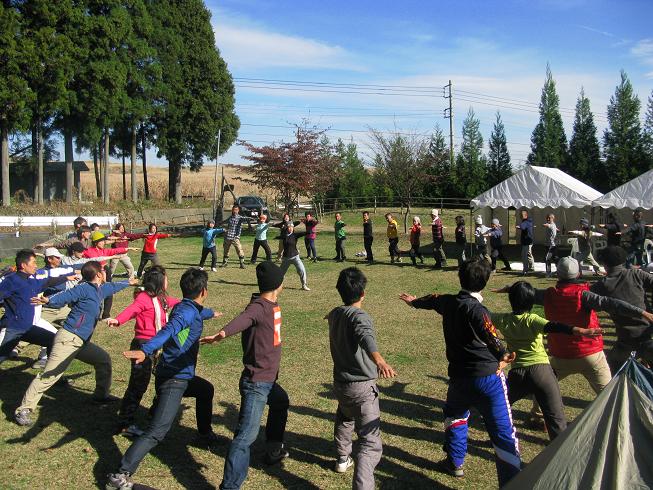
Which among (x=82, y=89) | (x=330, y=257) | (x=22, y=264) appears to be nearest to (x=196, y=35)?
(x=82, y=89)

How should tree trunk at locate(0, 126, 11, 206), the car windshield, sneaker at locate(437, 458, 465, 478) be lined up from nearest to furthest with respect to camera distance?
sneaker at locate(437, 458, 465, 478) → tree trunk at locate(0, 126, 11, 206) → the car windshield

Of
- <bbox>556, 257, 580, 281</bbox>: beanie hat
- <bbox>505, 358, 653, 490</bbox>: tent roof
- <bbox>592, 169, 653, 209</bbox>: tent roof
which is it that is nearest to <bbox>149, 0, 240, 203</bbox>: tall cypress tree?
<bbox>592, 169, 653, 209</bbox>: tent roof

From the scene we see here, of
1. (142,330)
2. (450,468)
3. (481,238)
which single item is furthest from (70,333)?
(481,238)

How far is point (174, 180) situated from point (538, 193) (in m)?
30.9

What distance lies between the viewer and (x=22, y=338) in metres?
6.39

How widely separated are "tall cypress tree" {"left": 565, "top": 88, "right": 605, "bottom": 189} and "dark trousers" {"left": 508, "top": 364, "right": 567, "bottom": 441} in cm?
3841

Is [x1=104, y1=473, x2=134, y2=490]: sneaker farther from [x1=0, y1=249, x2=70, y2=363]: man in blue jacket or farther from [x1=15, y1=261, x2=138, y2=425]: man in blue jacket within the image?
[x1=0, y1=249, x2=70, y2=363]: man in blue jacket

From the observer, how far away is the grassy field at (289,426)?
188 inches

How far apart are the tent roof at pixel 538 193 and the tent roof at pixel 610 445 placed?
16807 mm

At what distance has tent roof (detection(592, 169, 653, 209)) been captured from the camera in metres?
17.7

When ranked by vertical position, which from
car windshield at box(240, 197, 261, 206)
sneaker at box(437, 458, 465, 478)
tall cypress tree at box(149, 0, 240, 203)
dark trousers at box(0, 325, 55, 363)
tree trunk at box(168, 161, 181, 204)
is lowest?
sneaker at box(437, 458, 465, 478)

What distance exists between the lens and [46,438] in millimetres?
5539

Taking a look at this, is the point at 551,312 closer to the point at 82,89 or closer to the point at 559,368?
the point at 559,368

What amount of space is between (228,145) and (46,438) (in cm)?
3909
